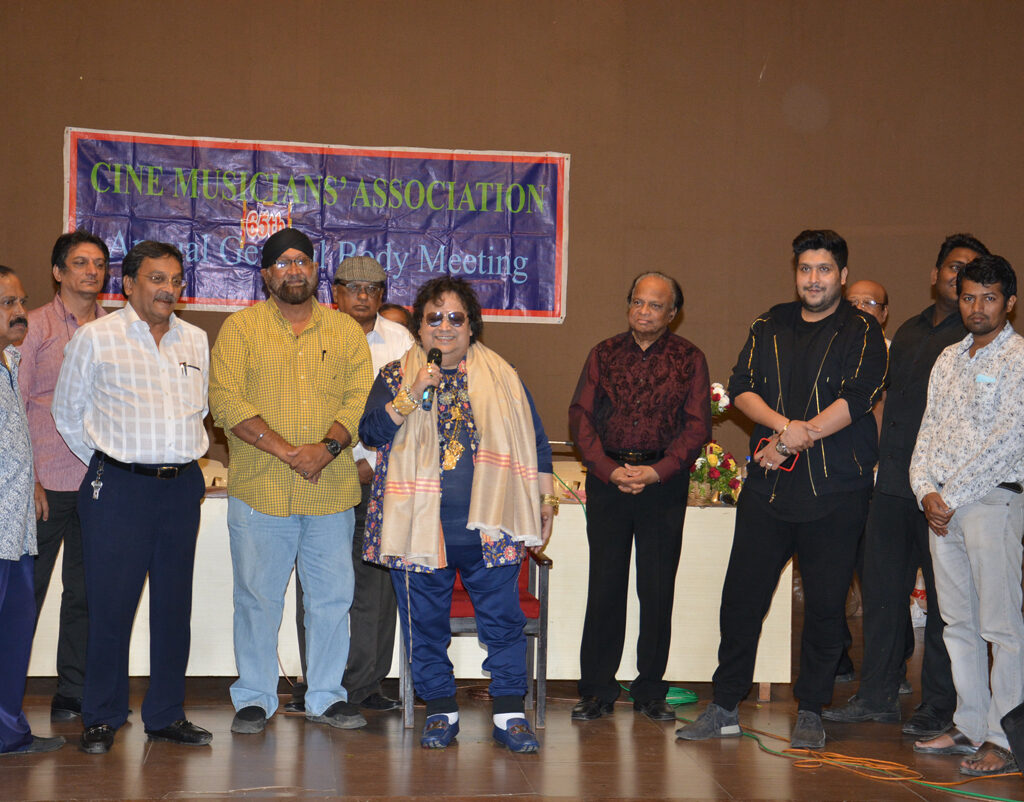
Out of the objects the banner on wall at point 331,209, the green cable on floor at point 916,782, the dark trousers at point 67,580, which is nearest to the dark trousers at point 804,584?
the green cable on floor at point 916,782

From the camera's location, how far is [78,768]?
3.59 meters

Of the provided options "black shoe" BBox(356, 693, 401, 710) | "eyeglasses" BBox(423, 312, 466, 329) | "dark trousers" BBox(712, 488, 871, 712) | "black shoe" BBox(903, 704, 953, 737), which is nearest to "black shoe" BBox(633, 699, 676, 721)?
"dark trousers" BBox(712, 488, 871, 712)

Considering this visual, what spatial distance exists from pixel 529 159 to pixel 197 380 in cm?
341

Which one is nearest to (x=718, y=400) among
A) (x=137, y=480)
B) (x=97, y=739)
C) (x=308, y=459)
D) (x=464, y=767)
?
(x=308, y=459)

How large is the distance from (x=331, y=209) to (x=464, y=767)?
398 centimetres

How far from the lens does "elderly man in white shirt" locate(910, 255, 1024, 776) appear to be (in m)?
3.75

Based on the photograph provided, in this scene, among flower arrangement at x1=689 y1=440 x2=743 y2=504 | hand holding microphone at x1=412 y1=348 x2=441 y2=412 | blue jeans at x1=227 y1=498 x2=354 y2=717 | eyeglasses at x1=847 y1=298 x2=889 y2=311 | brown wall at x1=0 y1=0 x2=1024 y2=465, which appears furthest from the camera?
brown wall at x1=0 y1=0 x2=1024 y2=465

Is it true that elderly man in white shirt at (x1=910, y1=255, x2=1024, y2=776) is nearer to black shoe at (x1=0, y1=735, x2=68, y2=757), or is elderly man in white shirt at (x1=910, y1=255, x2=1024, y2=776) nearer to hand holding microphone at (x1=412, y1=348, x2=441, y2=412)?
hand holding microphone at (x1=412, y1=348, x2=441, y2=412)

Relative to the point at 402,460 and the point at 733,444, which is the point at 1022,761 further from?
the point at 733,444

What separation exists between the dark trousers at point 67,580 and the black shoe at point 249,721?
0.74 metres

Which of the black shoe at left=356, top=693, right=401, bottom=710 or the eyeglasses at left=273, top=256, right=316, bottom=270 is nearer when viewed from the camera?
the eyeglasses at left=273, top=256, right=316, bottom=270

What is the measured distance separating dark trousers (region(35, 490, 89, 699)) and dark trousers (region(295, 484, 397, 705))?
0.89m

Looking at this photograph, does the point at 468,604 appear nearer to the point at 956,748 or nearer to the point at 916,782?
the point at 916,782

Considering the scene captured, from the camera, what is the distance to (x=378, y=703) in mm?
4422
